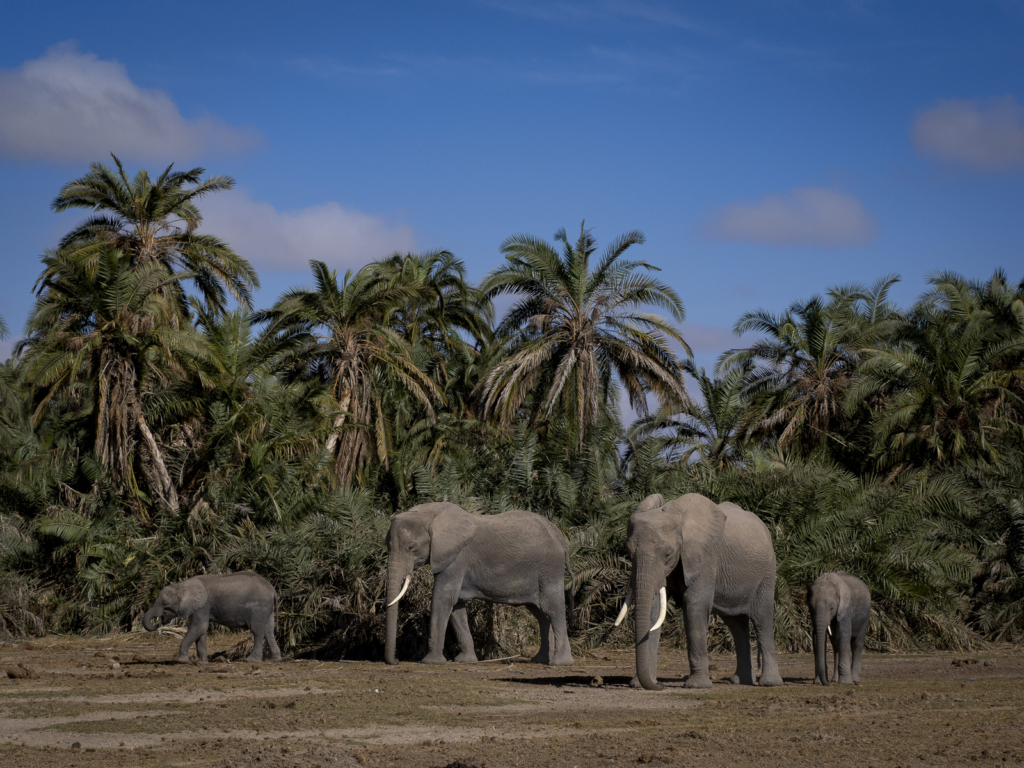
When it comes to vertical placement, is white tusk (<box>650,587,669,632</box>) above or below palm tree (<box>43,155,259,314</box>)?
below

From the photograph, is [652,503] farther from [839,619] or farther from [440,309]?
[440,309]

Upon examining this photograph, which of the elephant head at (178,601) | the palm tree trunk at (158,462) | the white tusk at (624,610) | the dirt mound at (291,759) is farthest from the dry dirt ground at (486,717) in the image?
the palm tree trunk at (158,462)

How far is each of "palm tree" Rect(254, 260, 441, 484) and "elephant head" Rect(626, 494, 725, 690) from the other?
54.0 ft

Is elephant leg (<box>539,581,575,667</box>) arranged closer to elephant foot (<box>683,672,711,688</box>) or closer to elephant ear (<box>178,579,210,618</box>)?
elephant foot (<box>683,672,711,688</box>)

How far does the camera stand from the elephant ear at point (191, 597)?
16328 millimetres

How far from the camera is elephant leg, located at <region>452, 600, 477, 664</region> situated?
56.9ft

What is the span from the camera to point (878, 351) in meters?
27.7

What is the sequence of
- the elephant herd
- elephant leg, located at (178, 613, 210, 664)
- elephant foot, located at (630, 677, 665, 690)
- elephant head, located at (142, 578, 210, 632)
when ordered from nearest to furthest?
1. elephant foot, located at (630, 677, 665, 690)
2. the elephant herd
3. elephant head, located at (142, 578, 210, 632)
4. elephant leg, located at (178, 613, 210, 664)

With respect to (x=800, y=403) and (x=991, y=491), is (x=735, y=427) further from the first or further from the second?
(x=991, y=491)

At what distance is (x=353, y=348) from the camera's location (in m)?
30.4

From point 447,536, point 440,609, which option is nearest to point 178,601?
point 440,609

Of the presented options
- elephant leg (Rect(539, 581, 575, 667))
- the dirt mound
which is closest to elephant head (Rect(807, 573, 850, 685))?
elephant leg (Rect(539, 581, 575, 667))

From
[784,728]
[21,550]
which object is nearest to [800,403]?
[21,550]

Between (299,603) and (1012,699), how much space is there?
433 inches
